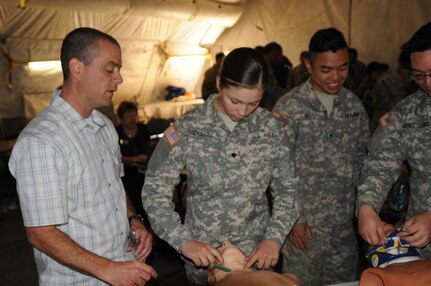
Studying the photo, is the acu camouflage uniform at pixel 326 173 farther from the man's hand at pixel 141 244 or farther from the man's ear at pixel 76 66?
the man's ear at pixel 76 66

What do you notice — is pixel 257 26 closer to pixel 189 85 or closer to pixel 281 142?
pixel 189 85

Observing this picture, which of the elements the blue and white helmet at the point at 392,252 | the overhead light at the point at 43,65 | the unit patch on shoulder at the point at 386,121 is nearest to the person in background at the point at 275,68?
the overhead light at the point at 43,65

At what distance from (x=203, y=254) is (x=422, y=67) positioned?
1.09 metres

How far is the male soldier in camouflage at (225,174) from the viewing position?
5.70ft

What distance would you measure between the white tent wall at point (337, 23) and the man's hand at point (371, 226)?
20.2 feet

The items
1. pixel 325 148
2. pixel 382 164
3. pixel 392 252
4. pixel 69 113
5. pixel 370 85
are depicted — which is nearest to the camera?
pixel 392 252

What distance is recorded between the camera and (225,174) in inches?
69.9

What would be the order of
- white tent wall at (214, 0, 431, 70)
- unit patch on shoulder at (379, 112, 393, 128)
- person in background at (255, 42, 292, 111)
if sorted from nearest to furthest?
unit patch on shoulder at (379, 112, 393, 128)
person in background at (255, 42, 292, 111)
white tent wall at (214, 0, 431, 70)

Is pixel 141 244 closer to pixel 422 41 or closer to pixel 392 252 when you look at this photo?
pixel 392 252

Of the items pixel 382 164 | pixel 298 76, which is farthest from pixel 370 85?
pixel 382 164

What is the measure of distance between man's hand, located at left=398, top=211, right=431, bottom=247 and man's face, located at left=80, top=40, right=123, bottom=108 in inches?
46.9

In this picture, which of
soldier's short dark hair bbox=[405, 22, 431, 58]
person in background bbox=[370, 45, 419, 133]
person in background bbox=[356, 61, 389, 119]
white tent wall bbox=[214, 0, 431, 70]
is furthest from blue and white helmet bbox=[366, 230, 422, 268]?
white tent wall bbox=[214, 0, 431, 70]

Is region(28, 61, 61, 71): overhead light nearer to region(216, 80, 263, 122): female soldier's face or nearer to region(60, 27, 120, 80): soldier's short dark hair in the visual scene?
region(60, 27, 120, 80): soldier's short dark hair

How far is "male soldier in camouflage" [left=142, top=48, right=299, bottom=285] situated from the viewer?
1737 mm
